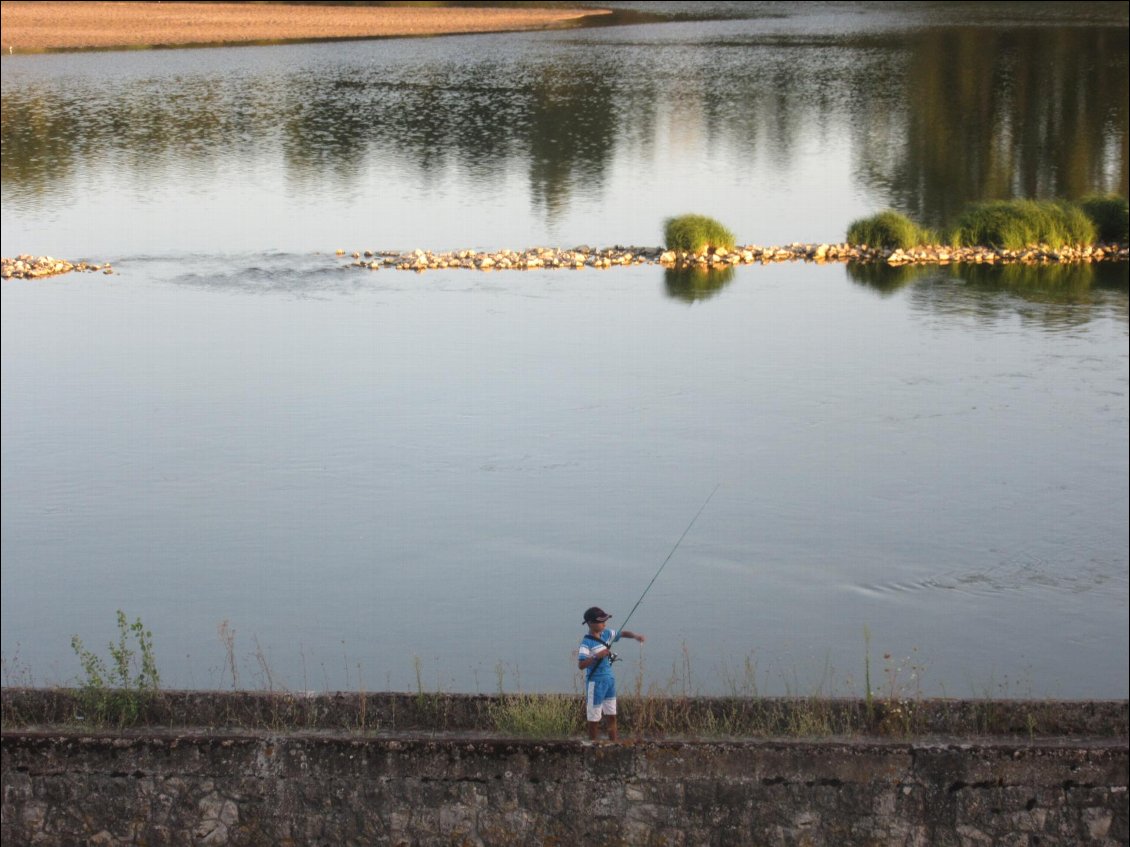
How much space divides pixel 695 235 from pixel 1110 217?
28.5 ft

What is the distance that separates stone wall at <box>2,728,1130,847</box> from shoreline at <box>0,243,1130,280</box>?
2563 cm

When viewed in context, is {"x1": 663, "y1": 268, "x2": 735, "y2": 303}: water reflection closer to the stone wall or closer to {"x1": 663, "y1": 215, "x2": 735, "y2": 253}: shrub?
{"x1": 663, "y1": 215, "x2": 735, "y2": 253}: shrub

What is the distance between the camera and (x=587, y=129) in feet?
178

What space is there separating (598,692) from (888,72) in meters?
62.0

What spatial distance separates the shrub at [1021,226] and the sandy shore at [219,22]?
55987 mm

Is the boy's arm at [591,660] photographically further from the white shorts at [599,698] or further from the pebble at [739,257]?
the pebble at [739,257]

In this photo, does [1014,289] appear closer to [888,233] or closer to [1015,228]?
[1015,228]

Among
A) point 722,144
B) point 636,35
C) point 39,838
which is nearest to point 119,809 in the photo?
point 39,838

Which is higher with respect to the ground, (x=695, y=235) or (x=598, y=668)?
(x=598, y=668)

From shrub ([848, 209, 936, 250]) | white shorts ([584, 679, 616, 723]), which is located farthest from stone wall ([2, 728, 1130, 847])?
shrub ([848, 209, 936, 250])

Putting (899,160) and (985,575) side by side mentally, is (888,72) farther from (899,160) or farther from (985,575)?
(985,575)

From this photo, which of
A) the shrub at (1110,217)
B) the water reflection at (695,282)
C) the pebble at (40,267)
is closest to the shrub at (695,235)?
the water reflection at (695,282)

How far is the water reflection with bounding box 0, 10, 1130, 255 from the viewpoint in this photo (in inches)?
1663

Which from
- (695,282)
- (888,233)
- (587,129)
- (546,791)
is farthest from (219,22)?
(546,791)
